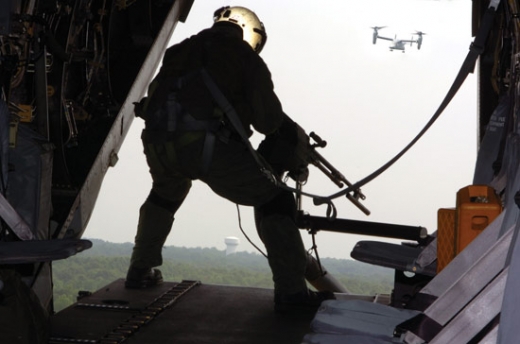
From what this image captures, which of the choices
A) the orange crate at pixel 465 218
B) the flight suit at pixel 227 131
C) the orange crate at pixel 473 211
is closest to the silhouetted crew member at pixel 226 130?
the flight suit at pixel 227 131

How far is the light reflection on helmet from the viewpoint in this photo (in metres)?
6.14

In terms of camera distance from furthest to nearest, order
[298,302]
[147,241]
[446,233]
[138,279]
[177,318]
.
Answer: [138,279] → [147,241] → [298,302] → [177,318] → [446,233]

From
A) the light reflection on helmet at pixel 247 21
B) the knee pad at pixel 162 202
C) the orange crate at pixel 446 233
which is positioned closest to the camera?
the orange crate at pixel 446 233

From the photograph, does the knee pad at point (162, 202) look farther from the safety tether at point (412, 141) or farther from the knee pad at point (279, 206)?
the safety tether at point (412, 141)

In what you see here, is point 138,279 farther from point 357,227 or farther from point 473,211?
point 473,211

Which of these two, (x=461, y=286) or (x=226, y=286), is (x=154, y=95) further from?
(x=461, y=286)

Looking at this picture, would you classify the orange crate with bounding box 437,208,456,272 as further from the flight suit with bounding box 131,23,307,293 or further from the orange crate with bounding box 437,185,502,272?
the flight suit with bounding box 131,23,307,293

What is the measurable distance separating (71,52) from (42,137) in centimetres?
92

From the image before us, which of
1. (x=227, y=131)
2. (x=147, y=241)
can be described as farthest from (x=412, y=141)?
(x=147, y=241)

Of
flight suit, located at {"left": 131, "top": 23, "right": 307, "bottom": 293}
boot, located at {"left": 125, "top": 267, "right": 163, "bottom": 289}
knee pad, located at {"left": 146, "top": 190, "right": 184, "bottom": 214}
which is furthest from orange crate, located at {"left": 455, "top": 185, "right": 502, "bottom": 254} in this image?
boot, located at {"left": 125, "top": 267, "right": 163, "bottom": 289}

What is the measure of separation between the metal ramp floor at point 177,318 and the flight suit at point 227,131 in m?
0.32

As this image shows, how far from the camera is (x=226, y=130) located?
18.7 ft

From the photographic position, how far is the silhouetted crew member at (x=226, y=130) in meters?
5.66

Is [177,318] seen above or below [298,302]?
below
